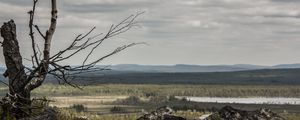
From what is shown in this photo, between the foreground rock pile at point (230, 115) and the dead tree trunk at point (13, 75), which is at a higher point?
the dead tree trunk at point (13, 75)

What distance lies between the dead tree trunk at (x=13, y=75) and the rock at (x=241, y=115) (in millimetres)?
4288

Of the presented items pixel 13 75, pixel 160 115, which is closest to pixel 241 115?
pixel 160 115

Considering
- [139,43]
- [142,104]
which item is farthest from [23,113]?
[142,104]

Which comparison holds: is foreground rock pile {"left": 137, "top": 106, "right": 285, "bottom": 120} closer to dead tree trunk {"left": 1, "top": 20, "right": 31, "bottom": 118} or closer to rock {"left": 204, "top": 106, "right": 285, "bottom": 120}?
rock {"left": 204, "top": 106, "right": 285, "bottom": 120}

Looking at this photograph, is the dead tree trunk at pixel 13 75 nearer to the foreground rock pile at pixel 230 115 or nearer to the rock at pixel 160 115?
the rock at pixel 160 115

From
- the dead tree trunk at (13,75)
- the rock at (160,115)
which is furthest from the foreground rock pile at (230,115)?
the dead tree trunk at (13,75)

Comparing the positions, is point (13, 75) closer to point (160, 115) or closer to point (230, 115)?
point (160, 115)

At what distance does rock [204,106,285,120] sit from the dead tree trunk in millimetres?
4288

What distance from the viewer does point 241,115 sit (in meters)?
13.6

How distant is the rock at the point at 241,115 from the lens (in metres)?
13.6

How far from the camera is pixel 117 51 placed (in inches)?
442

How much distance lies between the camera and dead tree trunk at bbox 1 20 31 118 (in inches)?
465

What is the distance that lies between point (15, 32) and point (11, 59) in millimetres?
578

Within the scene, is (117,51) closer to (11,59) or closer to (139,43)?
(139,43)
